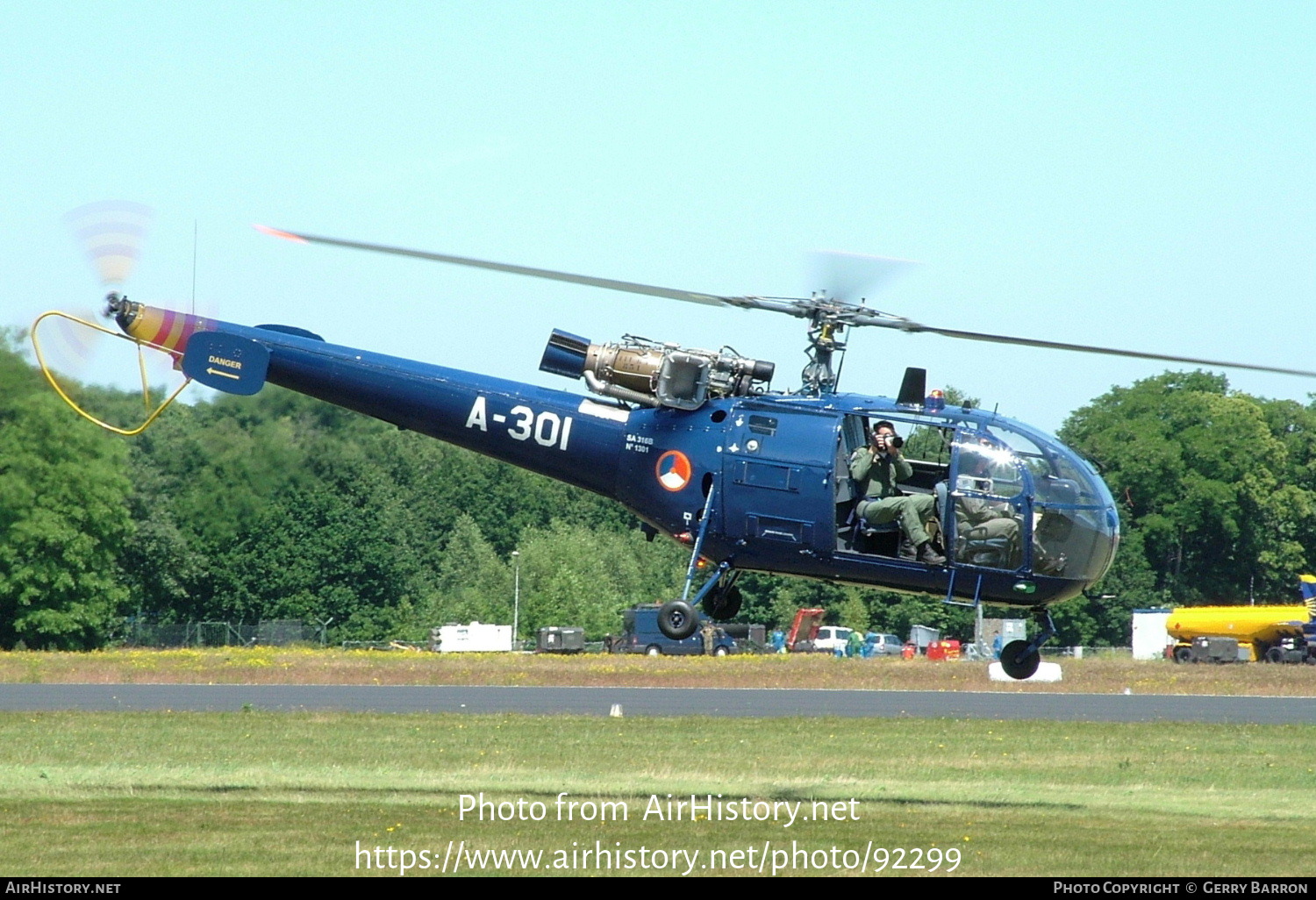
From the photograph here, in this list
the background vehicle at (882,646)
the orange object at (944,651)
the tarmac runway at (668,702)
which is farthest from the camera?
the background vehicle at (882,646)

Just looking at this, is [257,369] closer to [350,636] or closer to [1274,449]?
[350,636]

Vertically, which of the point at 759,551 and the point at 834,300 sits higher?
the point at 834,300

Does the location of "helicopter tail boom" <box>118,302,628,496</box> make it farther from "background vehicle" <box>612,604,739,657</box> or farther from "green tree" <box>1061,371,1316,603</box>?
"green tree" <box>1061,371,1316,603</box>

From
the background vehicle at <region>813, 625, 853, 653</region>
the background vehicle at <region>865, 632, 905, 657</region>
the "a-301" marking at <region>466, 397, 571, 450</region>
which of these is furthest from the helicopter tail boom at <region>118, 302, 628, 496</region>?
the background vehicle at <region>865, 632, 905, 657</region>

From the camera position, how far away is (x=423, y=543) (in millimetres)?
89562

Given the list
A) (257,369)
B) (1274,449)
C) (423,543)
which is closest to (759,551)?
(257,369)

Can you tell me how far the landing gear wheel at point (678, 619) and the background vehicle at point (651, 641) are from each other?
4591 centimetres

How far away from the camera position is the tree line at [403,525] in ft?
119

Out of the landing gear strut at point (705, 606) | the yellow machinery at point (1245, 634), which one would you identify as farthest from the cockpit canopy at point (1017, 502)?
the yellow machinery at point (1245, 634)

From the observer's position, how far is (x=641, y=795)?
21.4m

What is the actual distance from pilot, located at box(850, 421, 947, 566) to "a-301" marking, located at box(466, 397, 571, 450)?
11.9 ft

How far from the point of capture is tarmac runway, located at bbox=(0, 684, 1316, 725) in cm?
3547

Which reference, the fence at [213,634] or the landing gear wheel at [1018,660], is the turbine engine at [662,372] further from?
the fence at [213,634]

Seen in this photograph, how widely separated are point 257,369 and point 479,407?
2980 mm
